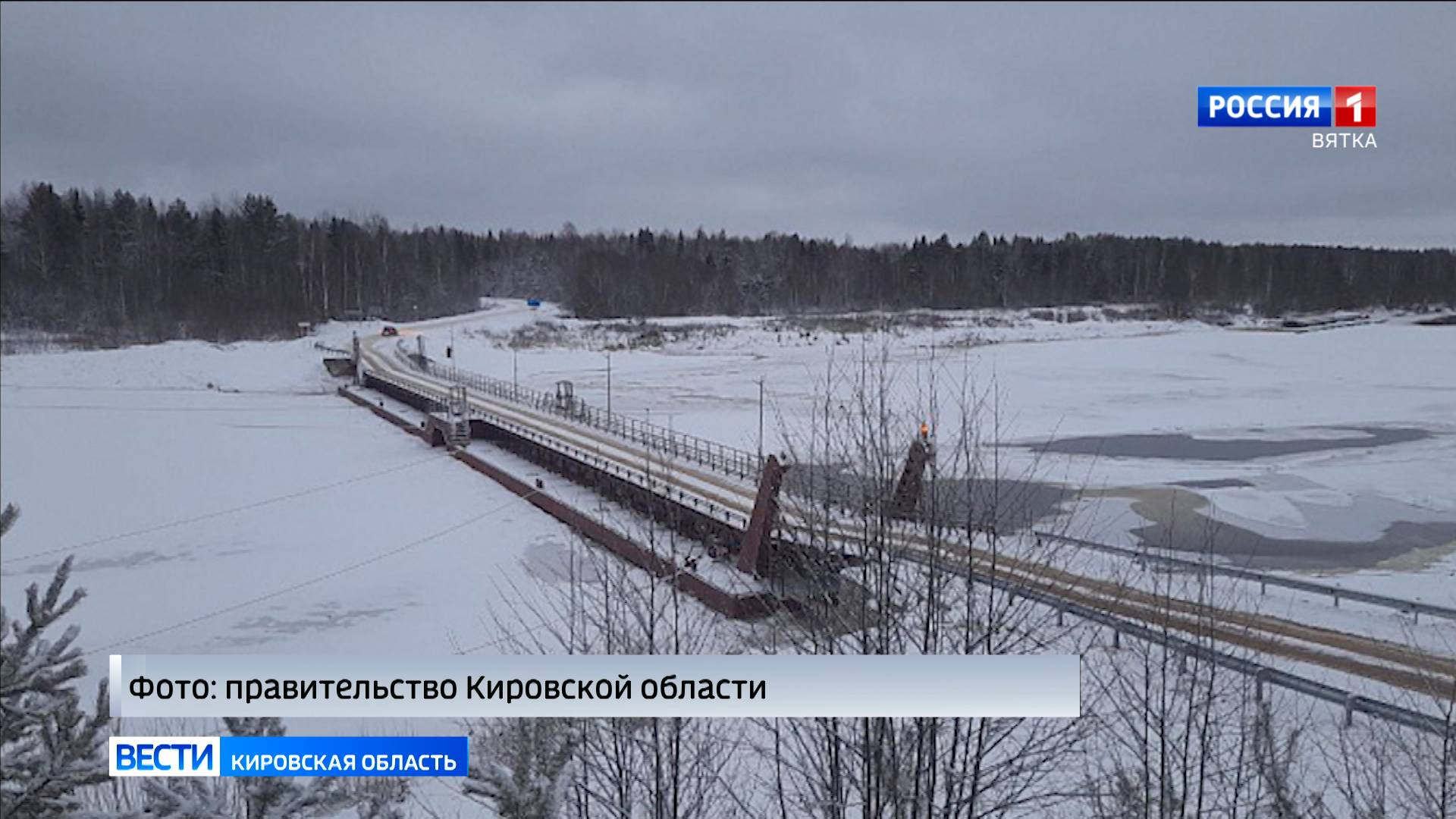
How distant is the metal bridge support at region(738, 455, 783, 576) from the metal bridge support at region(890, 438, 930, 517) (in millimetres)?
3942

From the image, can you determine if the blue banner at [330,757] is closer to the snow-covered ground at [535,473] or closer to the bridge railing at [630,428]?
the snow-covered ground at [535,473]

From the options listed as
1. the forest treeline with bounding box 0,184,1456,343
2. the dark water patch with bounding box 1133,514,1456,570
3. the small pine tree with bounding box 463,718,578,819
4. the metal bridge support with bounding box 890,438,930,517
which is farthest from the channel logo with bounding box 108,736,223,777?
the forest treeline with bounding box 0,184,1456,343

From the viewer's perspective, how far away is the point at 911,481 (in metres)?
6.03

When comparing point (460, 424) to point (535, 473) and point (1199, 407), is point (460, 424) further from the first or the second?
point (1199, 407)

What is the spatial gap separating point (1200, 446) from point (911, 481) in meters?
11.0

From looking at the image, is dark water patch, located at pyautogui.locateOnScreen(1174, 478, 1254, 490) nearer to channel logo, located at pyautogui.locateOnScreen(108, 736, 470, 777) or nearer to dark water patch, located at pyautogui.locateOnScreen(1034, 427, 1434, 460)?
dark water patch, located at pyautogui.locateOnScreen(1034, 427, 1434, 460)

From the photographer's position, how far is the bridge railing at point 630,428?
17.0 meters

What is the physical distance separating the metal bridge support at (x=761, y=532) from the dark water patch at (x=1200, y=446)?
3.30m

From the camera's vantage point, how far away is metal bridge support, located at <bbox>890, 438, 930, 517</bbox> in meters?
5.10

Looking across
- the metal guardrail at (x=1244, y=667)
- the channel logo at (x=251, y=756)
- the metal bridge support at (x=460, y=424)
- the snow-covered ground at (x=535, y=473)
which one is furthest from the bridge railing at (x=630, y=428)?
the channel logo at (x=251, y=756)

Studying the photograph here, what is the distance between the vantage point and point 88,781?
11.1 feet
